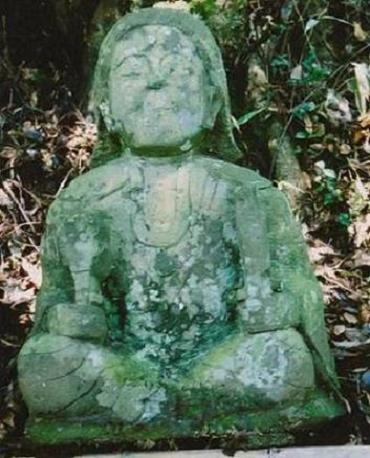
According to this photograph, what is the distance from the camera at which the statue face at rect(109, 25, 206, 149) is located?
4.11m

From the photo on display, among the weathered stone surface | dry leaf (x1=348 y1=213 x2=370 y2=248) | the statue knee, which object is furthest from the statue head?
dry leaf (x1=348 y1=213 x2=370 y2=248)

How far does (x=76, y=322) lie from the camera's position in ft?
12.8

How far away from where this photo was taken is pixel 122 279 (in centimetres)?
413

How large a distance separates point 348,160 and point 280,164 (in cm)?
39

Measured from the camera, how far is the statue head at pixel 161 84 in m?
4.12

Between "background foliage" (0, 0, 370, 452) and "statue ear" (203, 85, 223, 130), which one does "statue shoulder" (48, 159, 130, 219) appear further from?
"background foliage" (0, 0, 370, 452)

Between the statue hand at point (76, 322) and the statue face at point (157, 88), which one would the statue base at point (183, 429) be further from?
the statue face at point (157, 88)

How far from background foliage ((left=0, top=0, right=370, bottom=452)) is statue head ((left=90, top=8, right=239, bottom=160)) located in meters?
2.02

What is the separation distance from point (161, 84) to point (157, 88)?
0.07 feet

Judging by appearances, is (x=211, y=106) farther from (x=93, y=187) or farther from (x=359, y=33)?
(x=359, y=33)

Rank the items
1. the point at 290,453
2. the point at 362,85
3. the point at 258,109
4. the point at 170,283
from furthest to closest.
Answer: the point at 258,109 < the point at 362,85 < the point at 170,283 < the point at 290,453

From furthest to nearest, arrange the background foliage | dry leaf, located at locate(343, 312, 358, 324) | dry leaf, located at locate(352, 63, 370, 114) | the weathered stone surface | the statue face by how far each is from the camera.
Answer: the background foliage < dry leaf, located at locate(352, 63, 370, 114) < dry leaf, located at locate(343, 312, 358, 324) < the statue face < the weathered stone surface

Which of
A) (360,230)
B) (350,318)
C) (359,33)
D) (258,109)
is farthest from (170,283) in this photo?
(359,33)

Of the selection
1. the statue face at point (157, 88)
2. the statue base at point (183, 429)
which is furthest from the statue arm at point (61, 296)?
the statue face at point (157, 88)
